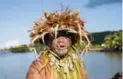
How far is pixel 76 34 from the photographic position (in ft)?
10.2

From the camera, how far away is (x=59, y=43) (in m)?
3.03

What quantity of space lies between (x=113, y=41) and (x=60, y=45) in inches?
186

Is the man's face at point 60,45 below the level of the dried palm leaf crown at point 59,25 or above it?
below

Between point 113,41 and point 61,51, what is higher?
point 61,51

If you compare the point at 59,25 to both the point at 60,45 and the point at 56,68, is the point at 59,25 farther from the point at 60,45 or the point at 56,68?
the point at 56,68

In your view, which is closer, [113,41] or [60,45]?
[60,45]

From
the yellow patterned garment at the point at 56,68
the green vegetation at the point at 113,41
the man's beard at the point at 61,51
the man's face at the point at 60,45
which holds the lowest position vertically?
the green vegetation at the point at 113,41

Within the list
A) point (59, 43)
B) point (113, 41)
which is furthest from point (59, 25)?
point (113, 41)

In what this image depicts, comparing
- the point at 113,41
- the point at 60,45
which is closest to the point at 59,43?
the point at 60,45

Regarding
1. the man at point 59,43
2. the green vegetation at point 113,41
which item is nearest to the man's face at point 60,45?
the man at point 59,43

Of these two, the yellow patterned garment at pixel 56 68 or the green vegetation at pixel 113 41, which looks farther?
the green vegetation at pixel 113 41

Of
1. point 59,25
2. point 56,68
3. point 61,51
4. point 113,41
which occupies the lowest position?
point 113,41

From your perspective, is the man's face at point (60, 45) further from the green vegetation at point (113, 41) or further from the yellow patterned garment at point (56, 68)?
the green vegetation at point (113, 41)

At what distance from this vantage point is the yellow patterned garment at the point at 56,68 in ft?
9.82
